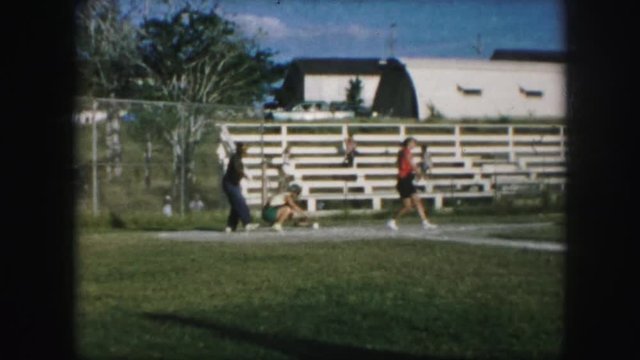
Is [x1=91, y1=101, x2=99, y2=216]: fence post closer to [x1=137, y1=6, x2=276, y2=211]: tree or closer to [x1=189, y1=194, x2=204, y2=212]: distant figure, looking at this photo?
[x1=189, y1=194, x2=204, y2=212]: distant figure

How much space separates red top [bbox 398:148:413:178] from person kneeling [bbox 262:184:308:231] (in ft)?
5.35

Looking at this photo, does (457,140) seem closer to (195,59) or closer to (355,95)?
(195,59)

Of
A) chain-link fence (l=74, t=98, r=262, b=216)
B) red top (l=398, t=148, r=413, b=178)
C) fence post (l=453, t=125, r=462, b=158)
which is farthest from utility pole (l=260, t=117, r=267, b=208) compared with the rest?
fence post (l=453, t=125, r=462, b=158)

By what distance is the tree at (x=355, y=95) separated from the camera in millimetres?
35997

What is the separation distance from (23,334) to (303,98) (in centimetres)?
3711

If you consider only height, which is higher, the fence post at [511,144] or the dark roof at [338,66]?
the dark roof at [338,66]

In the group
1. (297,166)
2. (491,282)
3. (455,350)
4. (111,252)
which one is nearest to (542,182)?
(297,166)

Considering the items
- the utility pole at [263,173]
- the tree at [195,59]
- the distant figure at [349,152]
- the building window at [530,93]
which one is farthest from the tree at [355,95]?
the utility pole at [263,173]

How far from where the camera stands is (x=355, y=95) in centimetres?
3712

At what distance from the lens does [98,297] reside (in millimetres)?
7586

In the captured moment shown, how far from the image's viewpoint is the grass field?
18.5ft

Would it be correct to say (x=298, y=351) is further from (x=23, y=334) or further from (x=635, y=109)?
(x=635, y=109)

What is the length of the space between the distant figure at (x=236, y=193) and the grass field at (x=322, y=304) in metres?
3.45

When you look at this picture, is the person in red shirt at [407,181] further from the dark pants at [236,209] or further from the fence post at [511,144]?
the fence post at [511,144]
